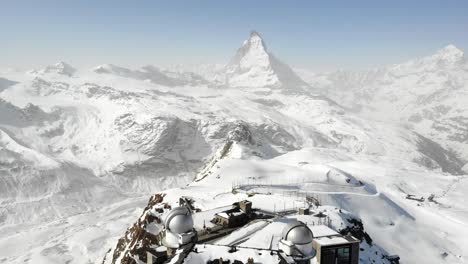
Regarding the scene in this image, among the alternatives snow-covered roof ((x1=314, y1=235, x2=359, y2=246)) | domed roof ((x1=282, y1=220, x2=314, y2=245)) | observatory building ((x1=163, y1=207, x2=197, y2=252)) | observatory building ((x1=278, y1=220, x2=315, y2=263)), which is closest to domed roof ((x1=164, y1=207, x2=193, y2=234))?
observatory building ((x1=163, y1=207, x2=197, y2=252))

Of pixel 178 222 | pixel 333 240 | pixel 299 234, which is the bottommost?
pixel 333 240

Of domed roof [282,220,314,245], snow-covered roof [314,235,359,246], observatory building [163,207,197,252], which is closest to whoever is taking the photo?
domed roof [282,220,314,245]

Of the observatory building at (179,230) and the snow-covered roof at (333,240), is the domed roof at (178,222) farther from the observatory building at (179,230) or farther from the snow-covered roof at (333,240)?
the snow-covered roof at (333,240)

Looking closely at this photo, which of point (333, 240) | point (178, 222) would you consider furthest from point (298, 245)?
point (178, 222)

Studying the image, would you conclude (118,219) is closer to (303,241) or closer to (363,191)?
(363,191)

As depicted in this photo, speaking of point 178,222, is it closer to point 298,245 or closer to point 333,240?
point 298,245

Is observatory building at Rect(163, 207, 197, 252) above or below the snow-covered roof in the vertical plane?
above

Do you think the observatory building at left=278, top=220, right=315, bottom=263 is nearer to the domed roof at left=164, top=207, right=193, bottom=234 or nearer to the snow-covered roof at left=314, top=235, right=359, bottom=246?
the snow-covered roof at left=314, top=235, right=359, bottom=246

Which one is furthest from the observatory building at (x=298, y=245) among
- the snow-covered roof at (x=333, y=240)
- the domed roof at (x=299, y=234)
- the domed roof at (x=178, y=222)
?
the domed roof at (x=178, y=222)

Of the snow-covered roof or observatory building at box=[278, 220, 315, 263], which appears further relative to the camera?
the snow-covered roof
